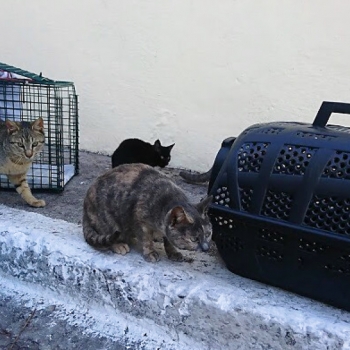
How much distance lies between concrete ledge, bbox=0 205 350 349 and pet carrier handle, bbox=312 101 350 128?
656 mm

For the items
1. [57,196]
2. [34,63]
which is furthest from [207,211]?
[34,63]

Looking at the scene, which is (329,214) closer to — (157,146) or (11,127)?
(11,127)

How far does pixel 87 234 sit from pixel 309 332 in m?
1.07

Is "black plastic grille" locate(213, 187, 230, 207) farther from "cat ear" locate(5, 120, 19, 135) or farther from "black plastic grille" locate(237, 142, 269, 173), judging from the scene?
"cat ear" locate(5, 120, 19, 135)

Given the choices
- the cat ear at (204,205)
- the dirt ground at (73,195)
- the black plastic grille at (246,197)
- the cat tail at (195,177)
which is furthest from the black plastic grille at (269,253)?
the cat tail at (195,177)

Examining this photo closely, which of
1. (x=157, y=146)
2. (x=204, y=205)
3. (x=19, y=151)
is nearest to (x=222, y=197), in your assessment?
(x=204, y=205)

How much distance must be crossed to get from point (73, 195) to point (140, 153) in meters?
0.83

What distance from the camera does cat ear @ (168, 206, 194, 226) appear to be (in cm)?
194

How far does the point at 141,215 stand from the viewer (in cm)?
212

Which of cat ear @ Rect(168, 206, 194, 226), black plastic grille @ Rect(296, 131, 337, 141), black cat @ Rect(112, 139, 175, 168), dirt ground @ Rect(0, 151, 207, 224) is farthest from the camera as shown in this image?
black cat @ Rect(112, 139, 175, 168)

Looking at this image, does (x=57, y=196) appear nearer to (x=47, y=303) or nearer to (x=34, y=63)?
(x=47, y=303)

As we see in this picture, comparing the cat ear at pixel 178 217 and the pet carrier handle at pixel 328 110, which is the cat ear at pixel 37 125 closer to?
the cat ear at pixel 178 217

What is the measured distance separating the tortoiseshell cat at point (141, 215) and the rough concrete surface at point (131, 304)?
0.08 metres

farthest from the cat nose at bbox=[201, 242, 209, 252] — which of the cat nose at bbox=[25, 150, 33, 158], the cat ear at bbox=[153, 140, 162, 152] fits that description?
the cat ear at bbox=[153, 140, 162, 152]
